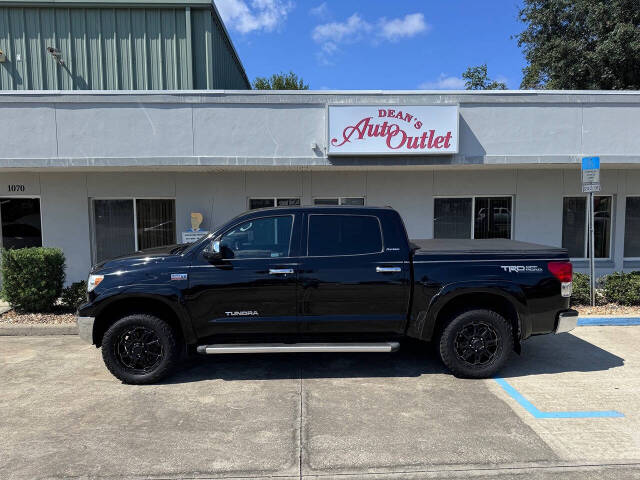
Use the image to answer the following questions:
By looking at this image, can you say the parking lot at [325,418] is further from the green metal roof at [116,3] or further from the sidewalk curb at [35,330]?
the green metal roof at [116,3]

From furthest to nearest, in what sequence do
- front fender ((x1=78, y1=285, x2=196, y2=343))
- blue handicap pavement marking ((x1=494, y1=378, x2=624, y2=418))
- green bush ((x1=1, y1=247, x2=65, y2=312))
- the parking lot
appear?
1. green bush ((x1=1, y1=247, x2=65, y2=312))
2. front fender ((x1=78, y1=285, x2=196, y2=343))
3. blue handicap pavement marking ((x1=494, y1=378, x2=624, y2=418))
4. the parking lot

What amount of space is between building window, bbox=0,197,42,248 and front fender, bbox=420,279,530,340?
9068mm

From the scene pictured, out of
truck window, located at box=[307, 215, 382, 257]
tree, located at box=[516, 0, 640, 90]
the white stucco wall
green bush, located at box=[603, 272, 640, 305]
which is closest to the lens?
truck window, located at box=[307, 215, 382, 257]

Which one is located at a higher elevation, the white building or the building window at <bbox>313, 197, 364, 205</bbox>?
the white building

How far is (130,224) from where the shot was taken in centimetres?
966

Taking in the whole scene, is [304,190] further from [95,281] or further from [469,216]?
[95,281]

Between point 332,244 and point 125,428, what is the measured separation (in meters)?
2.78

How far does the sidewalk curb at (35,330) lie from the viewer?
6867mm

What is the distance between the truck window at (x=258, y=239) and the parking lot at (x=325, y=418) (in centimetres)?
150

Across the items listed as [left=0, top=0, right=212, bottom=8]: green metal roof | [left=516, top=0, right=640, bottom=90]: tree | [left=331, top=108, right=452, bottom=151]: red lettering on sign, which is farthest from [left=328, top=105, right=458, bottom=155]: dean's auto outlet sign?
[left=516, top=0, right=640, bottom=90]: tree

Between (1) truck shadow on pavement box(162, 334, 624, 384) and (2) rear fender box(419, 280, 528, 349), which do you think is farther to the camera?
(1) truck shadow on pavement box(162, 334, 624, 384)

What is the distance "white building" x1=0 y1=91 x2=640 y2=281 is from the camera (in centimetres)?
839

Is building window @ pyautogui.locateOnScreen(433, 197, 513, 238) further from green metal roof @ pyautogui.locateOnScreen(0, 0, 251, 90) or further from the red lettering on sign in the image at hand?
green metal roof @ pyautogui.locateOnScreen(0, 0, 251, 90)

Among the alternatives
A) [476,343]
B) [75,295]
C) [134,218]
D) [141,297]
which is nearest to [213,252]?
[141,297]
